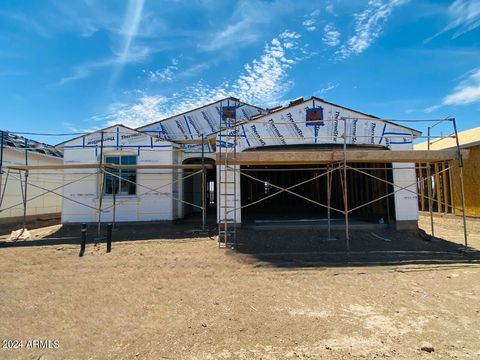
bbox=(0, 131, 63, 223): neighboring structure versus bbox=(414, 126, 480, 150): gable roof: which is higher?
bbox=(414, 126, 480, 150): gable roof

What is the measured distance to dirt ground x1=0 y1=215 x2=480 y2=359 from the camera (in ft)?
12.0

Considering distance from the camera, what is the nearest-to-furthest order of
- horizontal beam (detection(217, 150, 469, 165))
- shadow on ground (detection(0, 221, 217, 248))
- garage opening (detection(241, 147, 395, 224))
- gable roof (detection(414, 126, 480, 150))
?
horizontal beam (detection(217, 150, 469, 165))
shadow on ground (detection(0, 221, 217, 248))
garage opening (detection(241, 147, 395, 224))
gable roof (detection(414, 126, 480, 150))

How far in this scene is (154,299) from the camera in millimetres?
5227

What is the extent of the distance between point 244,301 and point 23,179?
15.7 m

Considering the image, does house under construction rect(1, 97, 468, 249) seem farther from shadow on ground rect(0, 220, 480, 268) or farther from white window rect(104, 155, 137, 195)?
shadow on ground rect(0, 220, 480, 268)

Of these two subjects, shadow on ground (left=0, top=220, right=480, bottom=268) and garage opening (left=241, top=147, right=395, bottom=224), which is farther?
garage opening (left=241, top=147, right=395, bottom=224)

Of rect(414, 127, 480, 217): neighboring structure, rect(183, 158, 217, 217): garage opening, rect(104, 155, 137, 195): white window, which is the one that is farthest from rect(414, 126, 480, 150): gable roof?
rect(104, 155, 137, 195): white window

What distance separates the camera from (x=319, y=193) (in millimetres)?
18828

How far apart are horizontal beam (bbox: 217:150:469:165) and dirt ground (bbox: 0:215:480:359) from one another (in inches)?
102

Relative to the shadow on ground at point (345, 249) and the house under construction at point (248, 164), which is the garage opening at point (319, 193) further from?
the shadow on ground at point (345, 249)

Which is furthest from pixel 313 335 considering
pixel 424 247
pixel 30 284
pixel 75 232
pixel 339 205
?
pixel 339 205

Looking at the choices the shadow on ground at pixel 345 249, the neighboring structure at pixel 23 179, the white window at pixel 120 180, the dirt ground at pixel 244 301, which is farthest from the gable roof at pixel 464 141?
the neighboring structure at pixel 23 179

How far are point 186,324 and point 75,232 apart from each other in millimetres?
9367

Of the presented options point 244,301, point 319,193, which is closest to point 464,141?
point 319,193
